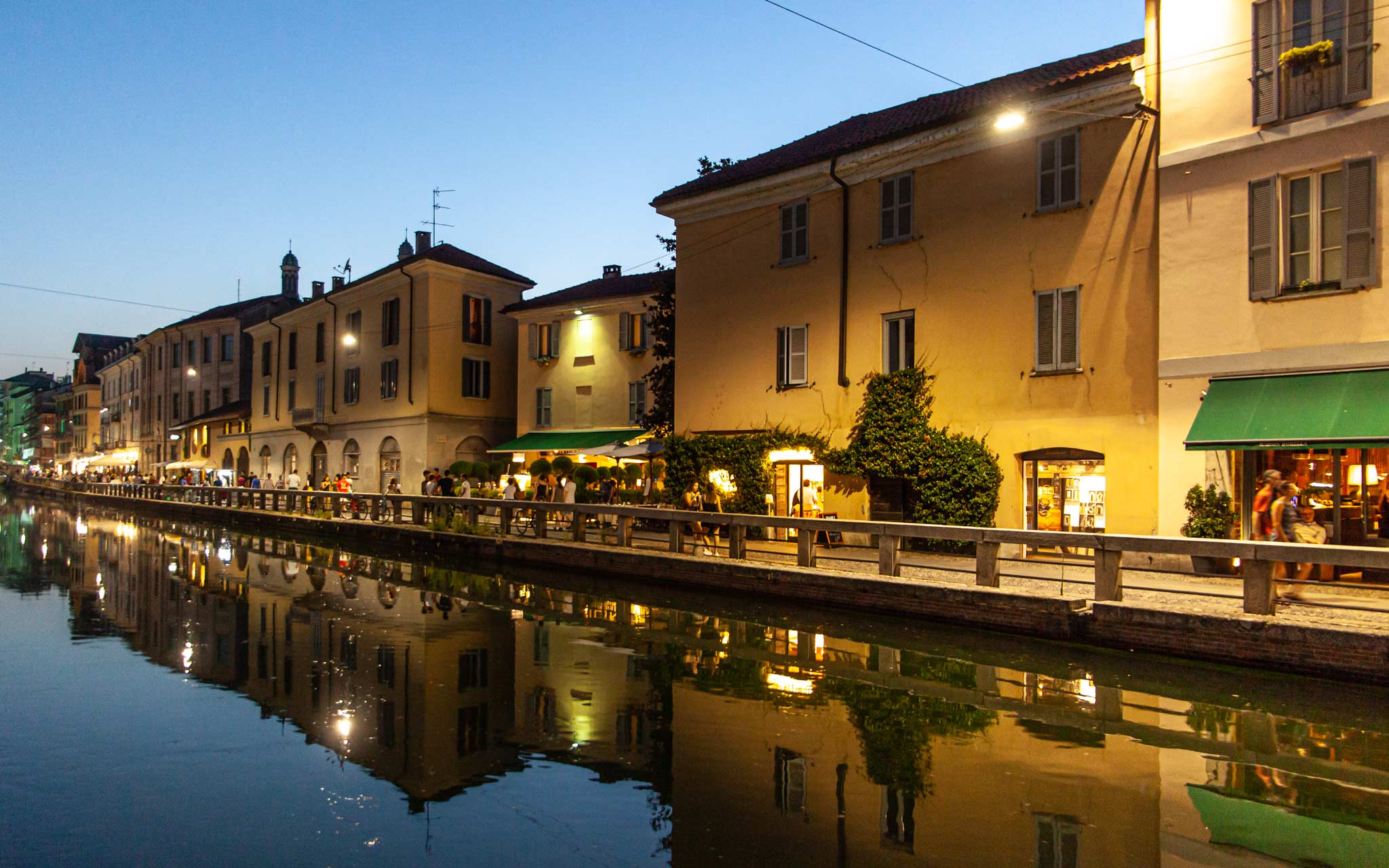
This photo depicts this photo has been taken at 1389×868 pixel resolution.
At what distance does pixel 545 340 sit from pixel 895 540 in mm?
27949

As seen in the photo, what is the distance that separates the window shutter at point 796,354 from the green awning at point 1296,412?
9.77 m

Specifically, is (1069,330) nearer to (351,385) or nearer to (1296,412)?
(1296,412)

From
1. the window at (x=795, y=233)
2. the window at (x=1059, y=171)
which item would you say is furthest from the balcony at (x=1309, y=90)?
the window at (x=795, y=233)

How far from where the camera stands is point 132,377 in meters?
82.8

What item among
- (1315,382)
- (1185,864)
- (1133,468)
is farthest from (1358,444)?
(1185,864)

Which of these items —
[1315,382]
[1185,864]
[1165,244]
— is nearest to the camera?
[1185,864]

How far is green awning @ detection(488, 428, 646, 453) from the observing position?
118ft

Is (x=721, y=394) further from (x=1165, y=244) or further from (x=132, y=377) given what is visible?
(x=132, y=377)

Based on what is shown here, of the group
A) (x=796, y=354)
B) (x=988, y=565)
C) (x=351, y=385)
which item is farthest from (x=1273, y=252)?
(x=351, y=385)

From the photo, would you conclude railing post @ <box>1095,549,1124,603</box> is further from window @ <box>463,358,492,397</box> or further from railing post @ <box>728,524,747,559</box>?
window @ <box>463,358,492,397</box>

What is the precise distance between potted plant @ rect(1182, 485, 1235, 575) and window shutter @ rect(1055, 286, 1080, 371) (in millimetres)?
3441

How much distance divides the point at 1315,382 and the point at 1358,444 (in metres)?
1.68

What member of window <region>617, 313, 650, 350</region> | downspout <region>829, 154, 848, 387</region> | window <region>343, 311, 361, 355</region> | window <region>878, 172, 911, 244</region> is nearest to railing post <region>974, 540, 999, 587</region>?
downspout <region>829, 154, 848, 387</region>

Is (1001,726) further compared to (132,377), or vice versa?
(132,377)
